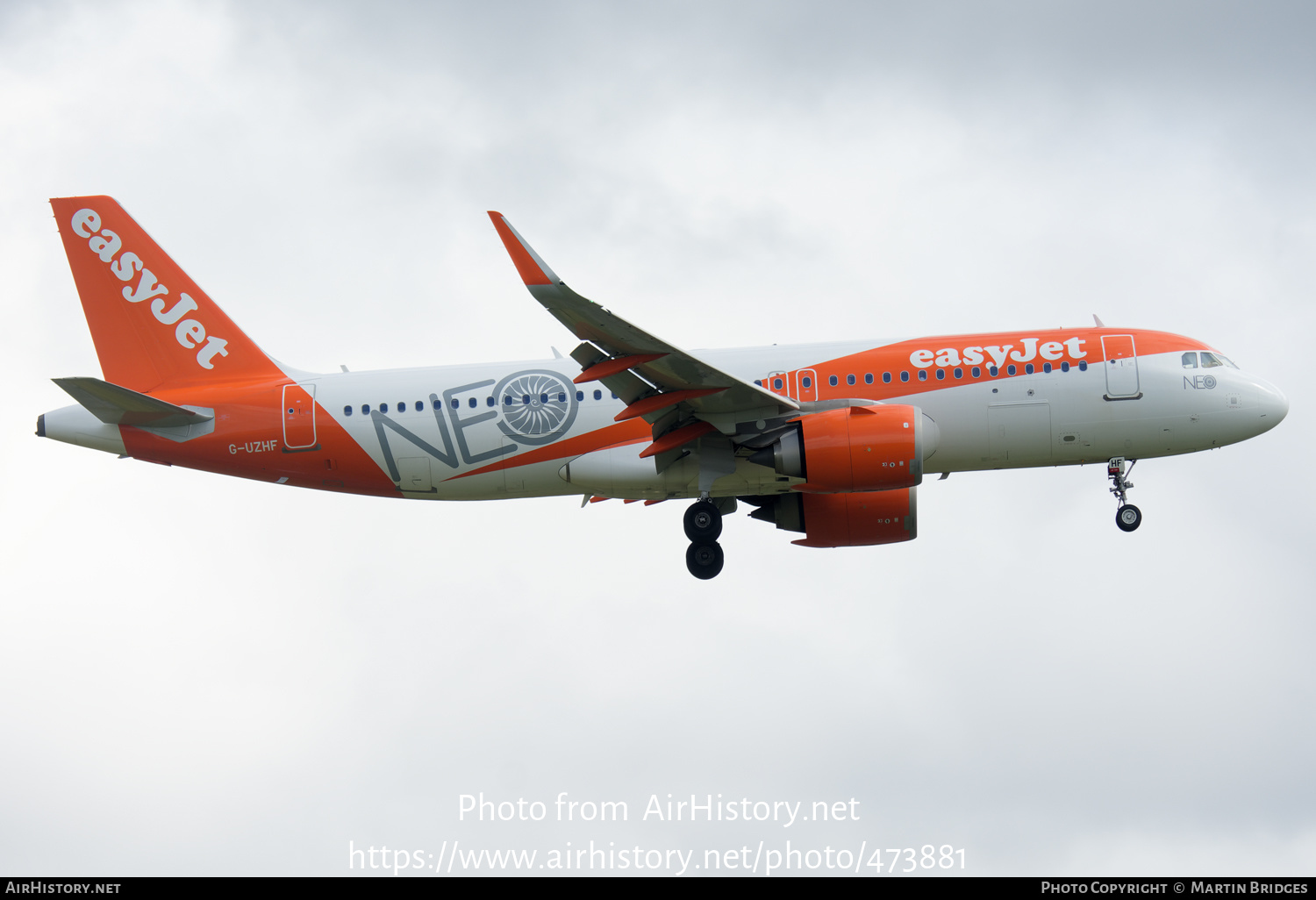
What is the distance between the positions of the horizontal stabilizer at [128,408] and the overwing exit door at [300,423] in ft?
6.19

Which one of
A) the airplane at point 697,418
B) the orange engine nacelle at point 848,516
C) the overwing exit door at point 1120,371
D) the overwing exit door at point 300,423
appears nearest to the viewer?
the airplane at point 697,418

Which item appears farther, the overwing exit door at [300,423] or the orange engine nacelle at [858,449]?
the overwing exit door at [300,423]

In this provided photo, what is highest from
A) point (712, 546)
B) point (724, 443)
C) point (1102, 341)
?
point (1102, 341)

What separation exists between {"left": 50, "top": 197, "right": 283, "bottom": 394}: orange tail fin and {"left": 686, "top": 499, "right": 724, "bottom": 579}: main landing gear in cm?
1056

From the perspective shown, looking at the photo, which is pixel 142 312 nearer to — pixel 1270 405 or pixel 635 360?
pixel 635 360

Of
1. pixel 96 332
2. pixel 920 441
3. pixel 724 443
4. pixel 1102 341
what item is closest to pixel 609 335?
pixel 724 443

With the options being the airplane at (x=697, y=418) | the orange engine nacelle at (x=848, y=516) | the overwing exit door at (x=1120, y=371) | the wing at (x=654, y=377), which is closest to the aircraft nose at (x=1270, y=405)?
the airplane at (x=697, y=418)

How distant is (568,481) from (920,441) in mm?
7893

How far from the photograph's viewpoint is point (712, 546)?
2995 cm

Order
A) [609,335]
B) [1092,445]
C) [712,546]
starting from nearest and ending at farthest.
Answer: [609,335] < [1092,445] < [712,546]

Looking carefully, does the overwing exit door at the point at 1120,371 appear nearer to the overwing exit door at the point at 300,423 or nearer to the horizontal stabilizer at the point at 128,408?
the overwing exit door at the point at 300,423

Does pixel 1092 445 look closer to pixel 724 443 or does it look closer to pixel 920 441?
pixel 920 441

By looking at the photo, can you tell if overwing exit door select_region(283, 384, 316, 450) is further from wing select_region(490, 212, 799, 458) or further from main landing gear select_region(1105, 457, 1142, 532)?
main landing gear select_region(1105, 457, 1142, 532)

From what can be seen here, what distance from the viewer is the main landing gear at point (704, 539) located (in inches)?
1177
